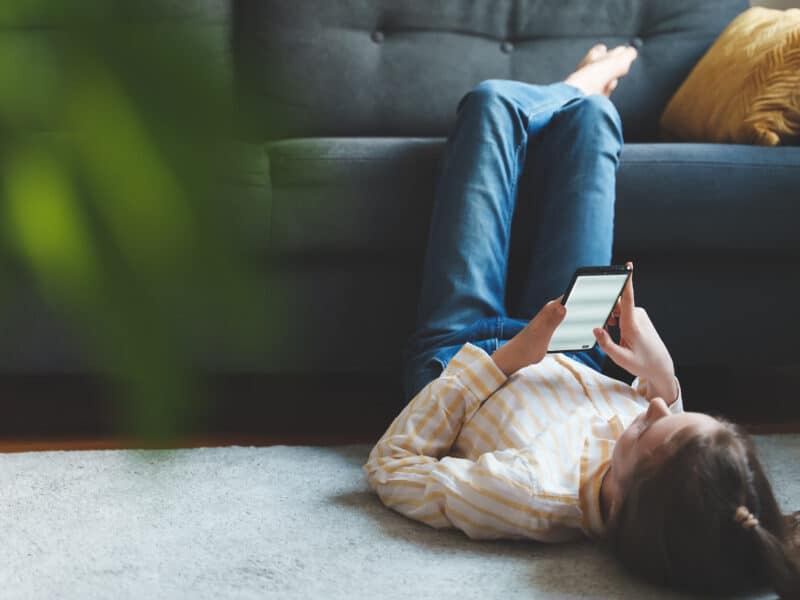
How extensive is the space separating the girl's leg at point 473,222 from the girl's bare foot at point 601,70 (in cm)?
38

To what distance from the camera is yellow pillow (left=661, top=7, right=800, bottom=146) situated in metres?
1.77

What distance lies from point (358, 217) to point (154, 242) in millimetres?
1457

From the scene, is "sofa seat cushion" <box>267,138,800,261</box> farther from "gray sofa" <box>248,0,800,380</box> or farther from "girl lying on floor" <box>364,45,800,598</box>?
"girl lying on floor" <box>364,45,800,598</box>

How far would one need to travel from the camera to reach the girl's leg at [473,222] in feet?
4.69

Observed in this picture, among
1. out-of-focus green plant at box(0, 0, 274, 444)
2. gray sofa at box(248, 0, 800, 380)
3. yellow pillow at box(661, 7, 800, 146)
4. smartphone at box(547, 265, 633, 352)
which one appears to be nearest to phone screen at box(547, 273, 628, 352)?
smartphone at box(547, 265, 633, 352)

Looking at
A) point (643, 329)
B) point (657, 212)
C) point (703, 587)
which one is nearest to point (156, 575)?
point (703, 587)

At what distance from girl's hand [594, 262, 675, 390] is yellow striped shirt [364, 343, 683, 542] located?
0.13 ft

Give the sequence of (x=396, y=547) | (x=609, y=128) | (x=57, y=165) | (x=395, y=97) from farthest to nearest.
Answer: (x=395, y=97) < (x=609, y=128) < (x=396, y=547) < (x=57, y=165)

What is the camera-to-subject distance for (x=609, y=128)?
156cm

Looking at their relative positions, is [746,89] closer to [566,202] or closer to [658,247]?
[658,247]

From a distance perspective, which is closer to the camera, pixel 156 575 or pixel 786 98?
pixel 156 575

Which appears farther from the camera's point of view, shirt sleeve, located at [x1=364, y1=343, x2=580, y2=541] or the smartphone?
the smartphone

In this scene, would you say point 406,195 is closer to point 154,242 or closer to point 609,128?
point 609,128

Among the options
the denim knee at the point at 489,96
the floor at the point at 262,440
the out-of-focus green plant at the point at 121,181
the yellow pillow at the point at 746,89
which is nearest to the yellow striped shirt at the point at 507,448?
the floor at the point at 262,440
